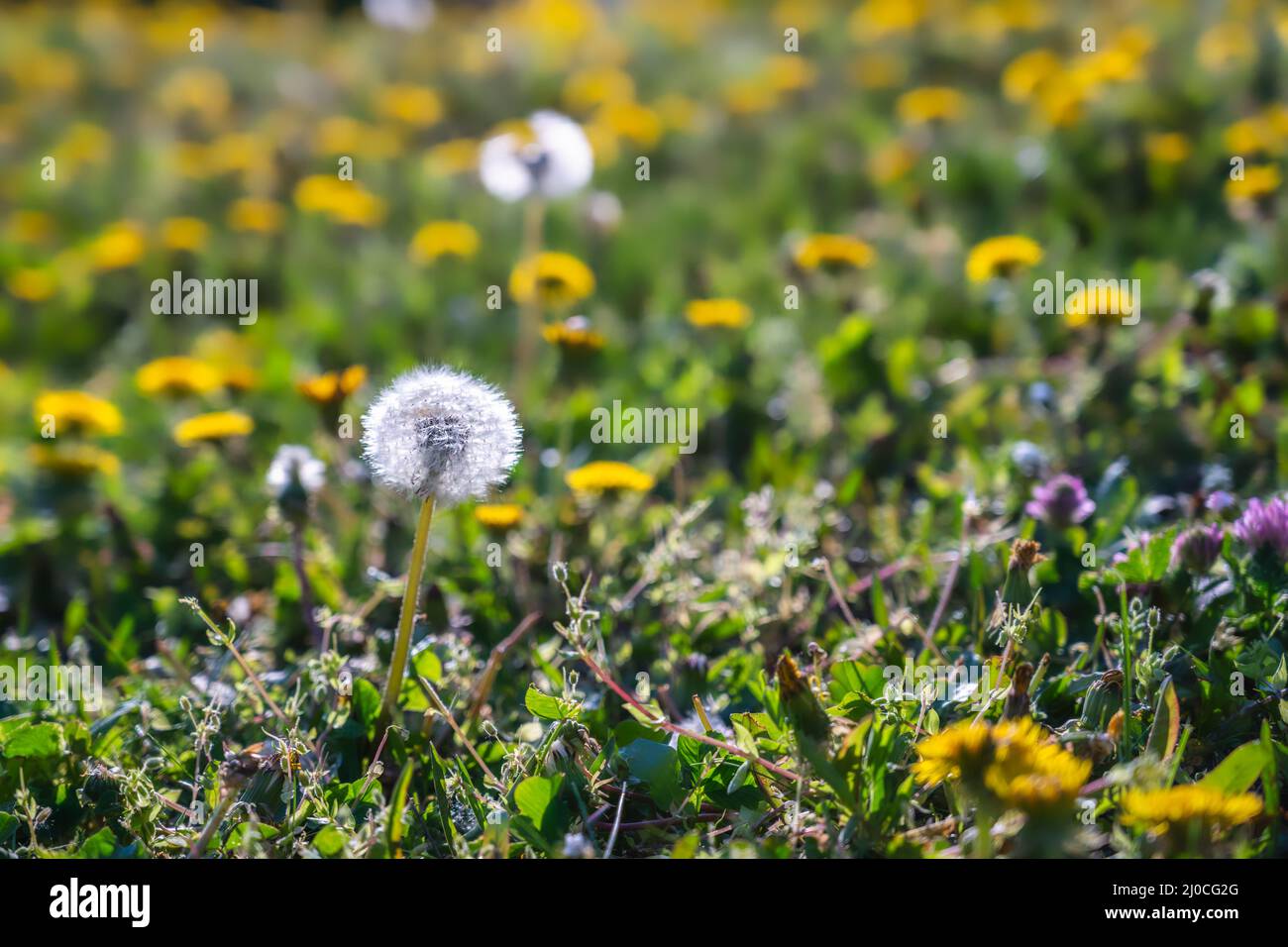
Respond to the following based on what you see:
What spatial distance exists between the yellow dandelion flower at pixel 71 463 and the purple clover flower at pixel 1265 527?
2733mm

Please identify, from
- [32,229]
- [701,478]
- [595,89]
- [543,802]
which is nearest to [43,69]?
[32,229]

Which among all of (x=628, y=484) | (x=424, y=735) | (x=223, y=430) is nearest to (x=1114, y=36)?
(x=628, y=484)

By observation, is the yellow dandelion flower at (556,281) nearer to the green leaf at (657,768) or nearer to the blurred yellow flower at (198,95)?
the green leaf at (657,768)

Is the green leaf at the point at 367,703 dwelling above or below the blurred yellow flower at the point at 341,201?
below

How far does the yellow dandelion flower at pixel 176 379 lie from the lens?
3215mm

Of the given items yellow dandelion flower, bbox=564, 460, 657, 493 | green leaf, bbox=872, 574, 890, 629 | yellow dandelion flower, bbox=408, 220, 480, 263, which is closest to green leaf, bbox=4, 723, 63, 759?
yellow dandelion flower, bbox=564, 460, 657, 493

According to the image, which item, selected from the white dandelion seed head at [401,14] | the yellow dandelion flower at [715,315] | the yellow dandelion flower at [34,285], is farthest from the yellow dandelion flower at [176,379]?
the white dandelion seed head at [401,14]

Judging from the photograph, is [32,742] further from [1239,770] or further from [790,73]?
[790,73]

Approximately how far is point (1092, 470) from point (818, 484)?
658 mm

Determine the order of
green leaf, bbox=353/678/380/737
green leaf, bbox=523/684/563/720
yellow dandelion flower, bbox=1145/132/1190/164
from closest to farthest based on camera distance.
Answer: green leaf, bbox=523/684/563/720, green leaf, bbox=353/678/380/737, yellow dandelion flower, bbox=1145/132/1190/164

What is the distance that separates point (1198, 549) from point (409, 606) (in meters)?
1.37

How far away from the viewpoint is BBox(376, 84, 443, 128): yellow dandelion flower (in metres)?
6.05

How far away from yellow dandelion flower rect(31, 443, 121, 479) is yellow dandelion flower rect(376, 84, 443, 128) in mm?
3391

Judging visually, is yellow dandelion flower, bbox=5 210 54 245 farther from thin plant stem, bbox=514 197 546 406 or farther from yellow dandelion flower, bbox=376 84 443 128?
thin plant stem, bbox=514 197 546 406
